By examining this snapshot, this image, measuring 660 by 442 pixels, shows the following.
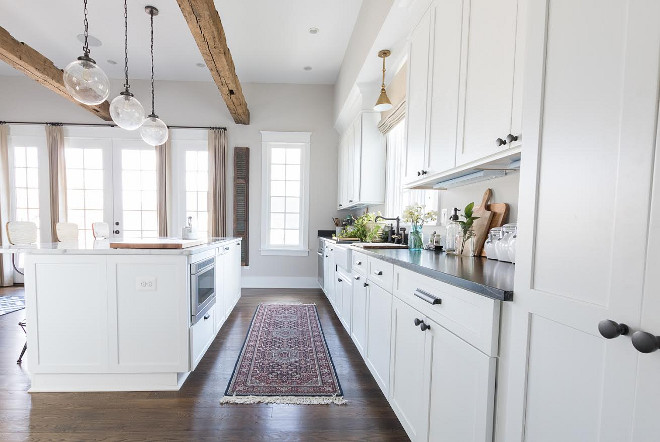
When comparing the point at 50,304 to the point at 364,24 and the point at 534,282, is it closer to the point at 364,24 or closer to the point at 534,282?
the point at 534,282

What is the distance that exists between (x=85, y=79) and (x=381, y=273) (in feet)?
8.31

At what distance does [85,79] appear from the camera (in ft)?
7.11

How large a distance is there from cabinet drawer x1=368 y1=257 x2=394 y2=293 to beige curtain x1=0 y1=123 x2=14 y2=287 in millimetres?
6093

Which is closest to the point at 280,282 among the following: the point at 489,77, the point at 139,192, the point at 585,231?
the point at 139,192

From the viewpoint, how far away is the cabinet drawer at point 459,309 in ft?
2.99

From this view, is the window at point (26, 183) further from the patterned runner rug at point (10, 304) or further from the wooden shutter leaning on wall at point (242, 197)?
the wooden shutter leaning on wall at point (242, 197)

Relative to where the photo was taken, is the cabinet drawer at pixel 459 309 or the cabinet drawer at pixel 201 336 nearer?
the cabinet drawer at pixel 459 309

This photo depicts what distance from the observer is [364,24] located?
9.98 feet

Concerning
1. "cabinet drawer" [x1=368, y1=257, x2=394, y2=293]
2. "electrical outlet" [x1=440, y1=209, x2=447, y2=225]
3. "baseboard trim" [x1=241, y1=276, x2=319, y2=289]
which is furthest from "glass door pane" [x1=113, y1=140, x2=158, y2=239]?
"electrical outlet" [x1=440, y1=209, x2=447, y2=225]

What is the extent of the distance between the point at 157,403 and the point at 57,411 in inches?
22.0

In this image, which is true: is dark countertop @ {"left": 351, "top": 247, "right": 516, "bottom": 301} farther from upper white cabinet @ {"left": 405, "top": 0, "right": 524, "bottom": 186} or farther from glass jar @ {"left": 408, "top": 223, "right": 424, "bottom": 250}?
glass jar @ {"left": 408, "top": 223, "right": 424, "bottom": 250}

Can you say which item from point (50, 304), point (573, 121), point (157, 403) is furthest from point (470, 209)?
point (50, 304)

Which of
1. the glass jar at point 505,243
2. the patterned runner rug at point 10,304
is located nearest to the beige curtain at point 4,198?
the patterned runner rug at point 10,304

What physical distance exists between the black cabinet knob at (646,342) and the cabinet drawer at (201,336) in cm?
225
